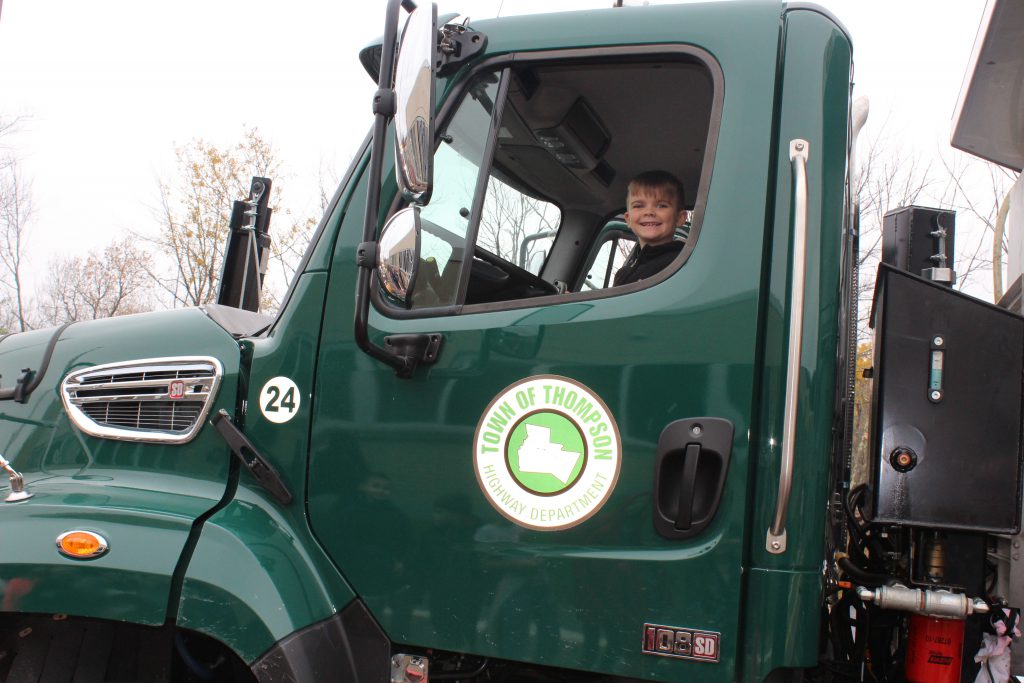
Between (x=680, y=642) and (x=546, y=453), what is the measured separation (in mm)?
472

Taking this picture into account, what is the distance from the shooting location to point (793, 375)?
1732 mm

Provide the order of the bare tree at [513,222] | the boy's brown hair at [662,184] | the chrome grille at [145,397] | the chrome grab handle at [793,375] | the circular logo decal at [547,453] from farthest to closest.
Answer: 1. the boy's brown hair at [662,184]
2. the bare tree at [513,222]
3. the chrome grille at [145,397]
4. the circular logo decal at [547,453]
5. the chrome grab handle at [793,375]

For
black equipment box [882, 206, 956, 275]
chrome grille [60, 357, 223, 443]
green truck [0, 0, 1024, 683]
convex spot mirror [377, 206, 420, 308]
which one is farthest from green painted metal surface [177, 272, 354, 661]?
black equipment box [882, 206, 956, 275]

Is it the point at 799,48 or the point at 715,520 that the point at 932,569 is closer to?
the point at 715,520

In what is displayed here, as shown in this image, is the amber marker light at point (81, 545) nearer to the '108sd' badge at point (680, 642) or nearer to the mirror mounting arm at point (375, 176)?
the mirror mounting arm at point (375, 176)

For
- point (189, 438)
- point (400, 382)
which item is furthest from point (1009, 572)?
point (189, 438)

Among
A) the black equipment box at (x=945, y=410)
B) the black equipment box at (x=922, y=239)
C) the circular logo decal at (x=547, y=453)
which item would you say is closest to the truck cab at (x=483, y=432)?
the circular logo decal at (x=547, y=453)

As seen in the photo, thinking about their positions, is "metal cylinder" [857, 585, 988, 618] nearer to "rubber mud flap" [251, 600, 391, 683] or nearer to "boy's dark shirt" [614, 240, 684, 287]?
"boy's dark shirt" [614, 240, 684, 287]

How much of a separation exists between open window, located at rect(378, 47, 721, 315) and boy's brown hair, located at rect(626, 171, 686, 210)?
0.08 meters

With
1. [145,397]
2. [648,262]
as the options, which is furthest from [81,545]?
[648,262]

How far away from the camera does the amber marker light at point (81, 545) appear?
77.1 inches

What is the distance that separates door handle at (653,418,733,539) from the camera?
1.74 meters

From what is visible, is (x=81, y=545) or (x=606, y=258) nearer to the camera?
(x=81, y=545)

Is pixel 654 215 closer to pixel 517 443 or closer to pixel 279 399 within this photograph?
pixel 517 443
